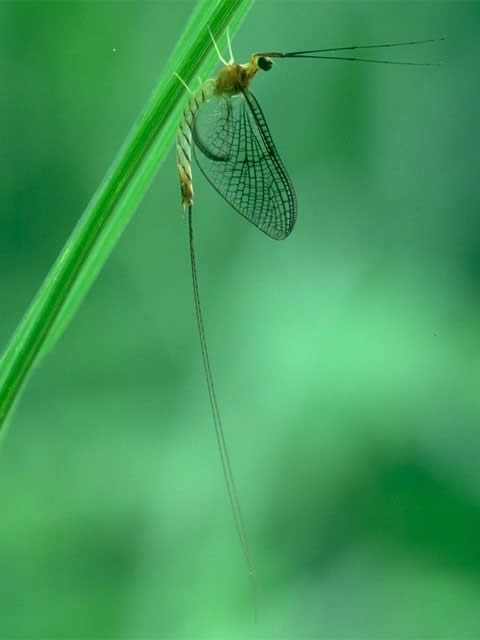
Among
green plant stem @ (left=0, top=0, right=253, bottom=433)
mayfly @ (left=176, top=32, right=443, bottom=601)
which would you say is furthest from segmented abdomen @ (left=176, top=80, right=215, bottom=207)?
green plant stem @ (left=0, top=0, right=253, bottom=433)

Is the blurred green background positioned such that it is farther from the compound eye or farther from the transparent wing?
the compound eye

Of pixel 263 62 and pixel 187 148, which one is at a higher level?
pixel 263 62

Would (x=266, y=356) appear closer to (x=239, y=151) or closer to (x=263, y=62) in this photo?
(x=239, y=151)

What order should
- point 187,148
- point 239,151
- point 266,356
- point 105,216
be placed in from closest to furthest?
point 105,216 < point 187,148 < point 239,151 < point 266,356

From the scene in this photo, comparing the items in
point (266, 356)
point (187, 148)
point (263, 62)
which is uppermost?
point (263, 62)

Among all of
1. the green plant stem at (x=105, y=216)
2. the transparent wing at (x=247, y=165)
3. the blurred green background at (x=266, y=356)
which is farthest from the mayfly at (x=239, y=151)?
the blurred green background at (x=266, y=356)

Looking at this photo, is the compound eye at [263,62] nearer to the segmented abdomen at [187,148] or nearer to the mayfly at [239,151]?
A: the mayfly at [239,151]

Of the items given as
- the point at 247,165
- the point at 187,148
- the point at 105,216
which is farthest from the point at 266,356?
the point at 105,216
